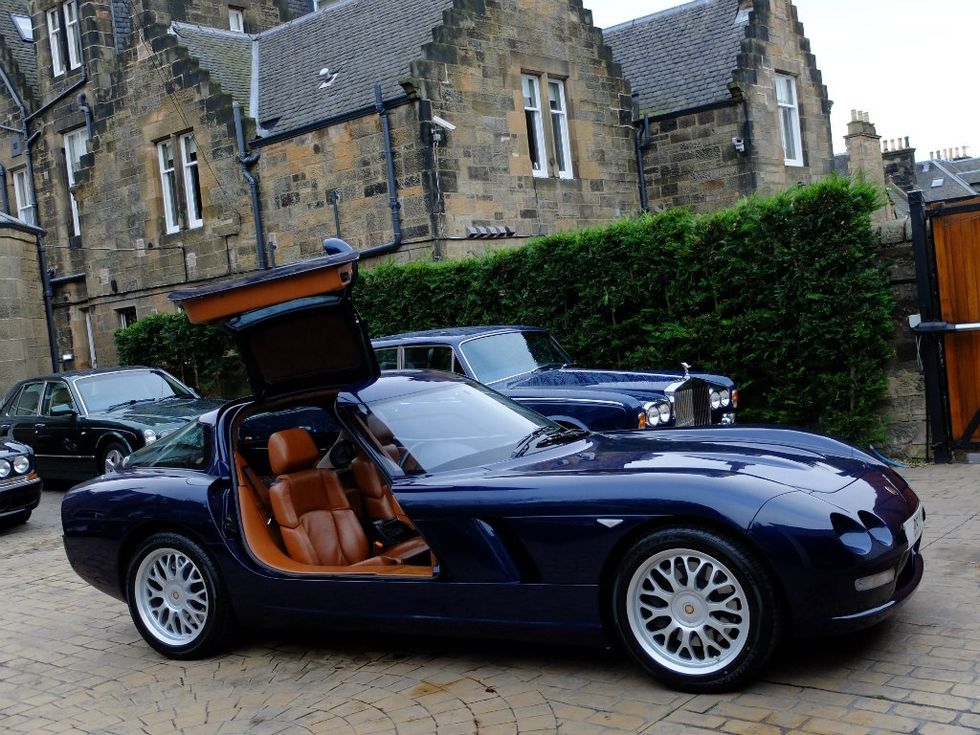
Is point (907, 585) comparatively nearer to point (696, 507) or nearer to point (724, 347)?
point (696, 507)

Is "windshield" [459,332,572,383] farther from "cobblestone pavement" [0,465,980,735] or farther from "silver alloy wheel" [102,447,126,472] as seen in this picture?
"silver alloy wheel" [102,447,126,472]

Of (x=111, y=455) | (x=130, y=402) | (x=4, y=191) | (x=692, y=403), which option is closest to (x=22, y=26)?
(x=4, y=191)

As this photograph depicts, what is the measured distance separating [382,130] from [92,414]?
25.8 ft

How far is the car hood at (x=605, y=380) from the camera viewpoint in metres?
9.05

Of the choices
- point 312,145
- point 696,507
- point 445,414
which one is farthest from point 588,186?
point 696,507

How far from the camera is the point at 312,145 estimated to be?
1941 centimetres

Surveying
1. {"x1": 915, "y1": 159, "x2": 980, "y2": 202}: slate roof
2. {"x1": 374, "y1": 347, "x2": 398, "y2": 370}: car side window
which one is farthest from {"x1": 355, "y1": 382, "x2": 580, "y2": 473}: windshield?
{"x1": 915, "y1": 159, "x2": 980, "y2": 202}: slate roof

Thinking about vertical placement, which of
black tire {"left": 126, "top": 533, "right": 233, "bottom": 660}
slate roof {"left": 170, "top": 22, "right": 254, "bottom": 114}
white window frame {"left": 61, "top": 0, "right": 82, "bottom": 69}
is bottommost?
black tire {"left": 126, "top": 533, "right": 233, "bottom": 660}

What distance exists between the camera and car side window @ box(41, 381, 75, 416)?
520 inches

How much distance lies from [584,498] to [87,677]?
122 inches

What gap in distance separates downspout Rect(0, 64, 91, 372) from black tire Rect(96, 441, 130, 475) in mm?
12629

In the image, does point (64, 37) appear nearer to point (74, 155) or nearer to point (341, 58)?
point (74, 155)

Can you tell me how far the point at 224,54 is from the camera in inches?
901

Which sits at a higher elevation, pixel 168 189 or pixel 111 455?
pixel 168 189
